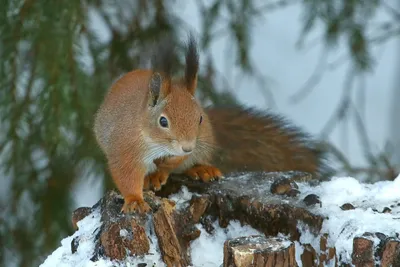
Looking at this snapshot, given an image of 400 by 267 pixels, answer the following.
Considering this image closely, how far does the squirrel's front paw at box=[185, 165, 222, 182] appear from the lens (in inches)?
60.3

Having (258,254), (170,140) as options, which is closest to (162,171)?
(170,140)

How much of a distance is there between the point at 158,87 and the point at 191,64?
0.25 ft

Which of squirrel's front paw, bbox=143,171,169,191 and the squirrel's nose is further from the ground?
the squirrel's nose

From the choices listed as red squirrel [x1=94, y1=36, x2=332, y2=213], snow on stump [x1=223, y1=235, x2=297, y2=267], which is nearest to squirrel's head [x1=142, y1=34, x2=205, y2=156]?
red squirrel [x1=94, y1=36, x2=332, y2=213]

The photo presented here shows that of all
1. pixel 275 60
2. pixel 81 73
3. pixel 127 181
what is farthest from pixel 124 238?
pixel 275 60

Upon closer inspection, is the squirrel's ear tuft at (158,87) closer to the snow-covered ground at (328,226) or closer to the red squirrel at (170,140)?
the red squirrel at (170,140)

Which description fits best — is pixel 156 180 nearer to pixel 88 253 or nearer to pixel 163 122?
pixel 163 122

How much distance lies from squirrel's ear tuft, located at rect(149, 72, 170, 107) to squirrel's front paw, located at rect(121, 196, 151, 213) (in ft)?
0.64

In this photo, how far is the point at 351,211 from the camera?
1267mm

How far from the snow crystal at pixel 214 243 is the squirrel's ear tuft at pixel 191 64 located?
264mm

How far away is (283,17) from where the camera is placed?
11.2ft

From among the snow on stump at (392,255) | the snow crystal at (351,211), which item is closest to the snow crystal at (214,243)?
Answer: the snow crystal at (351,211)

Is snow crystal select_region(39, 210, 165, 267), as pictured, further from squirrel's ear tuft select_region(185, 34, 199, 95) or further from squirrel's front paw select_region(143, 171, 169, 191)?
squirrel's ear tuft select_region(185, 34, 199, 95)

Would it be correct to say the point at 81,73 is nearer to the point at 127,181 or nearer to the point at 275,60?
the point at 127,181
